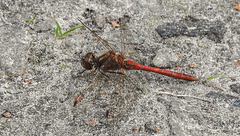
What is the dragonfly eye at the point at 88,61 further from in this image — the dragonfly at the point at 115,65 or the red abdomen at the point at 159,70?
the red abdomen at the point at 159,70

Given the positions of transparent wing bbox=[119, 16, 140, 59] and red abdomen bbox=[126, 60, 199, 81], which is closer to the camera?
red abdomen bbox=[126, 60, 199, 81]

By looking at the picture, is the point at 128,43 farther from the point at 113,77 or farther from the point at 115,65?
the point at 113,77

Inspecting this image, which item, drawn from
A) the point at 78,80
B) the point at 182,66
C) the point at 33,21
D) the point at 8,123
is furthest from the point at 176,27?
the point at 8,123

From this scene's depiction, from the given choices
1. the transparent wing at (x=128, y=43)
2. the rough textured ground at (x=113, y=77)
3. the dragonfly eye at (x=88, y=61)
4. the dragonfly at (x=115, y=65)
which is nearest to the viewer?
the rough textured ground at (x=113, y=77)

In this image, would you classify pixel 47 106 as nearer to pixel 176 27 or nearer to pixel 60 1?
pixel 60 1

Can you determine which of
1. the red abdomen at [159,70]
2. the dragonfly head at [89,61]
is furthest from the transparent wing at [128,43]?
the dragonfly head at [89,61]

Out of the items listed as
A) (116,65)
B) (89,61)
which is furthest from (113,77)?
(89,61)

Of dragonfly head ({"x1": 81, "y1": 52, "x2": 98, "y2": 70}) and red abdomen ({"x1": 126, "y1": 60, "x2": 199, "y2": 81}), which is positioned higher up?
dragonfly head ({"x1": 81, "y1": 52, "x2": 98, "y2": 70})

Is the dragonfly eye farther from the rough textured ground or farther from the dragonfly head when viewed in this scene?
the rough textured ground

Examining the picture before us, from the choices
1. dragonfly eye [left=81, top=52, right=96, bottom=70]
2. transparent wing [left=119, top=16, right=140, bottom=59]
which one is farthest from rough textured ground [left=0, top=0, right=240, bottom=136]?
dragonfly eye [left=81, top=52, right=96, bottom=70]

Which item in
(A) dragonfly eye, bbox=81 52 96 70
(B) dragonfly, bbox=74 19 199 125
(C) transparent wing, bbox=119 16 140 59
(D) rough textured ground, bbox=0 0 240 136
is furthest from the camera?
(C) transparent wing, bbox=119 16 140 59
